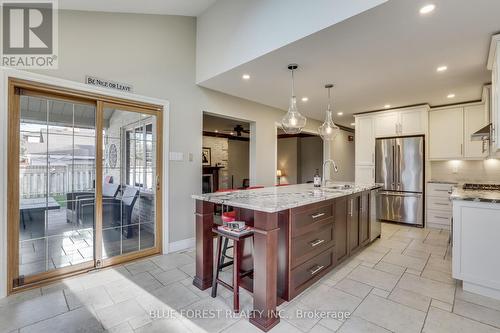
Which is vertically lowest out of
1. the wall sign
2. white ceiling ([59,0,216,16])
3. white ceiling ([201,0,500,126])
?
the wall sign

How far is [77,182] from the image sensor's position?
2814 millimetres

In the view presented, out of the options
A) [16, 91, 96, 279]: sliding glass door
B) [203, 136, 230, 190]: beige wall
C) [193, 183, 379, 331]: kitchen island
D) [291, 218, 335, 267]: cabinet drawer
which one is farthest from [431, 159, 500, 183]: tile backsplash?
[16, 91, 96, 279]: sliding glass door

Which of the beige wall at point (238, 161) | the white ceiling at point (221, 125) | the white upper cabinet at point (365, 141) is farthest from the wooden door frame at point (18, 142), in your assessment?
the beige wall at point (238, 161)

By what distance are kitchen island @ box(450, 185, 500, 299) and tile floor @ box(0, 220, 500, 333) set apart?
0.13 m

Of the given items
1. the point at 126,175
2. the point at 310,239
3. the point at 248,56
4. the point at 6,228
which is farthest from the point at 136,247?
the point at 248,56

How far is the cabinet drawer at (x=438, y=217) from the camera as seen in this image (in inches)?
180

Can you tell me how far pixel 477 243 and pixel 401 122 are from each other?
3334 millimetres

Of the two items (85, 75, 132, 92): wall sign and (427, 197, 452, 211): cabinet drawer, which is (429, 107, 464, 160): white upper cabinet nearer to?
(427, 197, 452, 211): cabinet drawer

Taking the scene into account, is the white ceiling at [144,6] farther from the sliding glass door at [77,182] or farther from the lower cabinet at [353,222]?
the lower cabinet at [353,222]

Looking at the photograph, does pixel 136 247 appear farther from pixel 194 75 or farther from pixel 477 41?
pixel 477 41

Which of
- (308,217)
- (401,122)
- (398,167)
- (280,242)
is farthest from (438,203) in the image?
(280,242)

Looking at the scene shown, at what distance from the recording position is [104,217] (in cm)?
300

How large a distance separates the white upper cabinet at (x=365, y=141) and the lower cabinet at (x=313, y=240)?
2.61m

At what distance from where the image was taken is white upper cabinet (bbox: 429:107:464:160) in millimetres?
4672
